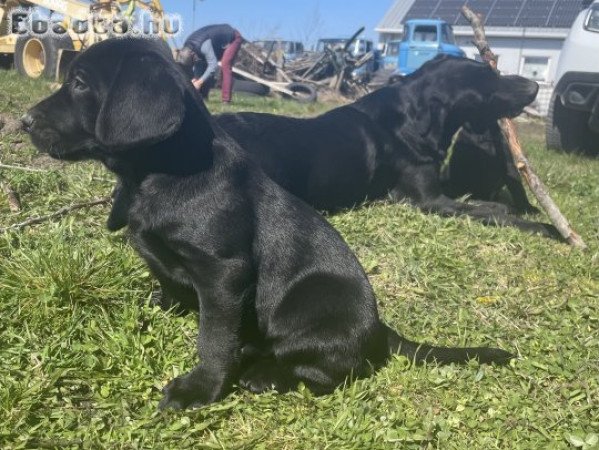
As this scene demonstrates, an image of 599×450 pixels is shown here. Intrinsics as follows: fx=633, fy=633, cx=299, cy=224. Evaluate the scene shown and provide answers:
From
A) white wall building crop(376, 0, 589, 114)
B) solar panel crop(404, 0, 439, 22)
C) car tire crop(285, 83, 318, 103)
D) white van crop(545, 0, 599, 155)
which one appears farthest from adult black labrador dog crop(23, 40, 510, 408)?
solar panel crop(404, 0, 439, 22)

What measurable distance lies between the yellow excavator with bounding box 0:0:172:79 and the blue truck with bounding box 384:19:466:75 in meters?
11.9

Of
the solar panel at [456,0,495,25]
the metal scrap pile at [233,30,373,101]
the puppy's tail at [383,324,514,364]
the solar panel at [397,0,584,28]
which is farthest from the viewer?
the solar panel at [456,0,495,25]

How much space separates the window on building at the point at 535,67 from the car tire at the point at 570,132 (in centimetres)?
2455

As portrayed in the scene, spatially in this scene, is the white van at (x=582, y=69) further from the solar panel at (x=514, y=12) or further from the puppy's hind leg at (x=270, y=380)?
the solar panel at (x=514, y=12)

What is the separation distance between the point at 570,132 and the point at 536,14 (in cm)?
2511

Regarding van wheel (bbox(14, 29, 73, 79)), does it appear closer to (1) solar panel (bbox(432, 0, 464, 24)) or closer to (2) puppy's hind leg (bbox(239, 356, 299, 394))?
(2) puppy's hind leg (bbox(239, 356, 299, 394))

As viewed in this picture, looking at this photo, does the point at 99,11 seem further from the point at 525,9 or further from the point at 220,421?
the point at 525,9

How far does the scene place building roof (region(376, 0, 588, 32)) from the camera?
30.1 metres

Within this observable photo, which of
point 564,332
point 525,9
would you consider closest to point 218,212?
point 564,332

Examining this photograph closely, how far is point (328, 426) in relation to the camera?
7.93 feet

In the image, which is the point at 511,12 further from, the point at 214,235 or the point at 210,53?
the point at 214,235

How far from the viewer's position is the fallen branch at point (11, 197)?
3841mm

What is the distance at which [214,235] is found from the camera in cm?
240

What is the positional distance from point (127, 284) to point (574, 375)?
6.95ft
